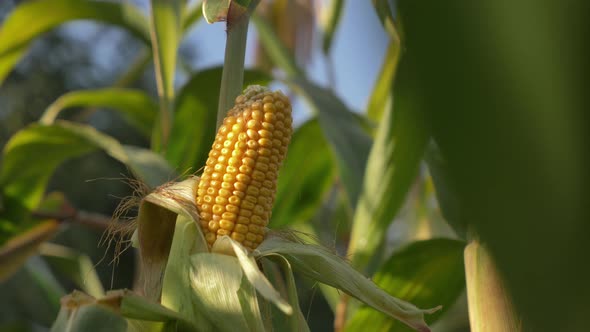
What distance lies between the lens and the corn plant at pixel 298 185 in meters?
0.10

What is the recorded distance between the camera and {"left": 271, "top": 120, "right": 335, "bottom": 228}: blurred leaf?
1269 mm

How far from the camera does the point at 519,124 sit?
0.10 meters

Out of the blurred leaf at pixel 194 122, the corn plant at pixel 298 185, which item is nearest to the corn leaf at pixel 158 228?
the corn plant at pixel 298 185

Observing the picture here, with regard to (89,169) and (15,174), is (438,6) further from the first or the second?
(89,169)

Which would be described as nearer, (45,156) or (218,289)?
(218,289)

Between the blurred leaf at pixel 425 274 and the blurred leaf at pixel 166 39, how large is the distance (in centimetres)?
38

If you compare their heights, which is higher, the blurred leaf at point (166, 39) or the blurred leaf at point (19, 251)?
the blurred leaf at point (166, 39)

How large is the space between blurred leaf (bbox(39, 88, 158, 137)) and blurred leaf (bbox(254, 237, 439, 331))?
92 cm

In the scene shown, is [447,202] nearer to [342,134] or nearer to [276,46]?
[342,134]

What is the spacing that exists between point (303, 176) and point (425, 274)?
556 millimetres

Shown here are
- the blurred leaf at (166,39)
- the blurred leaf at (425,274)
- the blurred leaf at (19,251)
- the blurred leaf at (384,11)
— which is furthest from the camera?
the blurred leaf at (19,251)

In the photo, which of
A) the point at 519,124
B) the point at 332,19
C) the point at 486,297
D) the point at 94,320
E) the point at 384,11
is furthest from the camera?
the point at 332,19

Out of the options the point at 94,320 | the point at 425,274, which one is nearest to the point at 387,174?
the point at 425,274

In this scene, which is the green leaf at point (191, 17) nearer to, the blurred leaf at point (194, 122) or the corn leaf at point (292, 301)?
the blurred leaf at point (194, 122)
